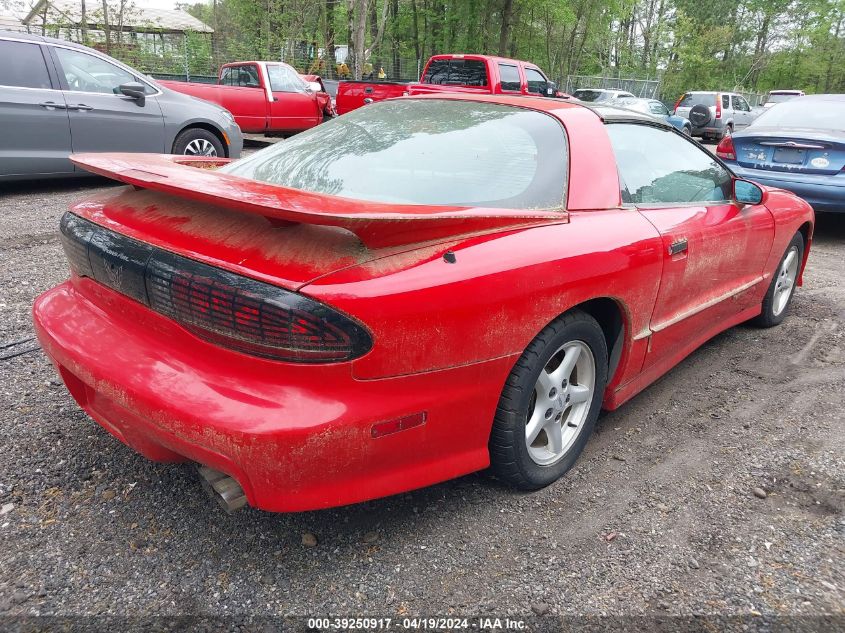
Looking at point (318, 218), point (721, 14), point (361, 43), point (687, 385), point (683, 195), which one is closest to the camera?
point (318, 218)

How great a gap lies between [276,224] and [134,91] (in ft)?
20.7

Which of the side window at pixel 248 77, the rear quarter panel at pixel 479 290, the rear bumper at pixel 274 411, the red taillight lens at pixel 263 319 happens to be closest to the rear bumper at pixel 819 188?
the rear quarter panel at pixel 479 290

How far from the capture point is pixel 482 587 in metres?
2.01

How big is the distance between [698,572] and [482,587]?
0.71 metres

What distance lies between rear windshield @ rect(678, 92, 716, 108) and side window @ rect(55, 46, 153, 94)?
19.7 meters

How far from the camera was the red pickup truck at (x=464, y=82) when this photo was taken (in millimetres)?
12375

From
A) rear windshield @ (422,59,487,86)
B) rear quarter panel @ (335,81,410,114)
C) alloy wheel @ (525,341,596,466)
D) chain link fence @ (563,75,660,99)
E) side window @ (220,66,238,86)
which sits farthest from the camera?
chain link fence @ (563,75,660,99)

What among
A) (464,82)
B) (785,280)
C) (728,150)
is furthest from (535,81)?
(785,280)

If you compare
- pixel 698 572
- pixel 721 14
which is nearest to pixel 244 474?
pixel 698 572

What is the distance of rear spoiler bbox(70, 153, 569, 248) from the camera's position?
1788 millimetres

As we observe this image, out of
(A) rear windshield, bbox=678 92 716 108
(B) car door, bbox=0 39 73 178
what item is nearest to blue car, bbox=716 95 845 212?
(B) car door, bbox=0 39 73 178

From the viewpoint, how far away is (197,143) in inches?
314

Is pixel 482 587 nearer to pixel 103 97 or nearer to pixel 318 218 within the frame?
pixel 318 218

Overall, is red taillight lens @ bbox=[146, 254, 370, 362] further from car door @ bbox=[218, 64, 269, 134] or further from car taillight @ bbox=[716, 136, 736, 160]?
car door @ bbox=[218, 64, 269, 134]
